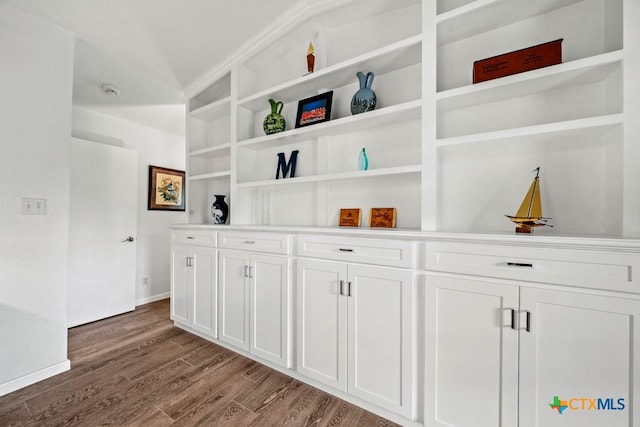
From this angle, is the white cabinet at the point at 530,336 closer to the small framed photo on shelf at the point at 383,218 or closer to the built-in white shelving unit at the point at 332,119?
the small framed photo on shelf at the point at 383,218

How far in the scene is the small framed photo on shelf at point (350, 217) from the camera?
1919mm

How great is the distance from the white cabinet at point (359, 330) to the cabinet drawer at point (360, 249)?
0.14ft

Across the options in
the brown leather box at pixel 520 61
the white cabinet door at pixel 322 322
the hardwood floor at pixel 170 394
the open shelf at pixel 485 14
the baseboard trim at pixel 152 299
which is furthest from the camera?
the baseboard trim at pixel 152 299

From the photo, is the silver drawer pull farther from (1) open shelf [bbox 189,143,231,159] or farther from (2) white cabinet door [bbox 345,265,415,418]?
(1) open shelf [bbox 189,143,231,159]

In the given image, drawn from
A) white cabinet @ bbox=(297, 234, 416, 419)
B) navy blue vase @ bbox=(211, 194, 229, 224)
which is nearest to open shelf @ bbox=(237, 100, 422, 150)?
navy blue vase @ bbox=(211, 194, 229, 224)

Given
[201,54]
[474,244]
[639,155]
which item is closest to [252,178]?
[201,54]

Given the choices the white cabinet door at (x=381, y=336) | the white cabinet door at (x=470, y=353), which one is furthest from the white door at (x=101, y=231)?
the white cabinet door at (x=470, y=353)

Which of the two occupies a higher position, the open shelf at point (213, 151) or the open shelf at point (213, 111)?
the open shelf at point (213, 111)

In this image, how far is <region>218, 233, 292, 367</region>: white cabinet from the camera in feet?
6.02

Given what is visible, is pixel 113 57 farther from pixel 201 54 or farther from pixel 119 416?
pixel 119 416

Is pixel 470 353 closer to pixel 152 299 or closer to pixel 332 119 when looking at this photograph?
pixel 332 119

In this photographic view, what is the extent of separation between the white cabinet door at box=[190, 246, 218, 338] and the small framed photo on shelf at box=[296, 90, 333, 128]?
134 cm

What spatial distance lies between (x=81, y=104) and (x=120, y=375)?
2.93 metres

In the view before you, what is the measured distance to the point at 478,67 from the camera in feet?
4.57
